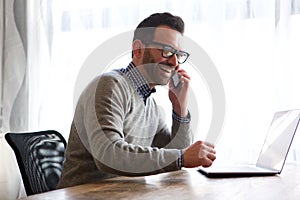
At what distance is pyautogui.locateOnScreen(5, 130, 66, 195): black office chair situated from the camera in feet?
5.25

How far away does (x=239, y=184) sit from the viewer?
4.17ft

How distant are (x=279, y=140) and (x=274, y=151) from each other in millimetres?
44

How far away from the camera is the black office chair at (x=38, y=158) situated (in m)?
1.60

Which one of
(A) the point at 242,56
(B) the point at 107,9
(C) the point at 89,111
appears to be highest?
(B) the point at 107,9

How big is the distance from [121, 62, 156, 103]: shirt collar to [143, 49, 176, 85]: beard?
31 mm

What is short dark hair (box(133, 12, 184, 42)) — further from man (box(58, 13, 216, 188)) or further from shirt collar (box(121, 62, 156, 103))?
shirt collar (box(121, 62, 156, 103))

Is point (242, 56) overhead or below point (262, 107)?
overhead

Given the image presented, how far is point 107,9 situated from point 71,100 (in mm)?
578

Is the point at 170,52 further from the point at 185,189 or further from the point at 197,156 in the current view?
the point at 185,189

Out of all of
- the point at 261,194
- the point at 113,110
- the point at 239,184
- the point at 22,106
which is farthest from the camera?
the point at 22,106

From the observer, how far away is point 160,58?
1645 mm

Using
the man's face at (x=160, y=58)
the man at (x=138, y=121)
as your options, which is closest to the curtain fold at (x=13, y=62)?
the man at (x=138, y=121)

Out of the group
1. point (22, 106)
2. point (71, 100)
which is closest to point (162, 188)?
point (71, 100)

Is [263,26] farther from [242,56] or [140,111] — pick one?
[140,111]
